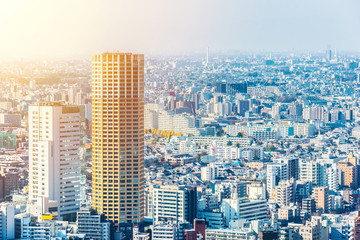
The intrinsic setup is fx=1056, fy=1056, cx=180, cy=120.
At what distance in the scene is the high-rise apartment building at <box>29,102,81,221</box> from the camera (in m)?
12.7

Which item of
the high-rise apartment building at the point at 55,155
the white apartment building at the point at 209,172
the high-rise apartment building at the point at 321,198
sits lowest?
the high-rise apartment building at the point at 321,198

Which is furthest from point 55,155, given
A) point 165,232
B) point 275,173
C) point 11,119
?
point 11,119

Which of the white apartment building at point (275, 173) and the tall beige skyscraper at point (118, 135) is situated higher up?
the tall beige skyscraper at point (118, 135)

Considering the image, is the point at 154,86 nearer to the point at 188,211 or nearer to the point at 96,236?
the point at 188,211

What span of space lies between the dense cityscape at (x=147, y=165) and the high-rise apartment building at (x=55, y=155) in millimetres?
14

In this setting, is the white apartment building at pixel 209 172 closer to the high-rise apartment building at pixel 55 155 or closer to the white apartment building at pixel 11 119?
the white apartment building at pixel 11 119

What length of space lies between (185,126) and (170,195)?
12699mm

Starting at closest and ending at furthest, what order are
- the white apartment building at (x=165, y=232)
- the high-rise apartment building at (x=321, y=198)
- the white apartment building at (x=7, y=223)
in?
the white apartment building at (x=7, y=223) < the white apartment building at (x=165, y=232) < the high-rise apartment building at (x=321, y=198)

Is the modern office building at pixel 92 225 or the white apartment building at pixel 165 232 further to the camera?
the modern office building at pixel 92 225

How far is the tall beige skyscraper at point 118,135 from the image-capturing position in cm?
1308

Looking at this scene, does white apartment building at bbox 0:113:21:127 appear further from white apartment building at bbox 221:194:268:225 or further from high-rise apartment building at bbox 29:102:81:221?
white apartment building at bbox 221:194:268:225

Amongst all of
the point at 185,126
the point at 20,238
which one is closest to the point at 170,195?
the point at 20,238

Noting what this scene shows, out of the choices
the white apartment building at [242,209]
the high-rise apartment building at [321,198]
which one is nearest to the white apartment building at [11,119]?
the high-rise apartment building at [321,198]

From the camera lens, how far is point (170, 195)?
13.2 meters
